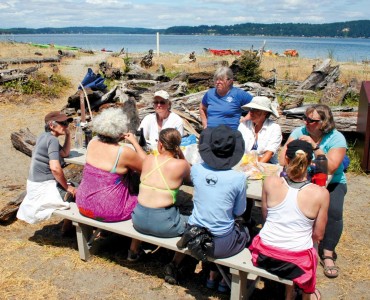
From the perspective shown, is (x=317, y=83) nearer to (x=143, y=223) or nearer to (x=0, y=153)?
(x=0, y=153)

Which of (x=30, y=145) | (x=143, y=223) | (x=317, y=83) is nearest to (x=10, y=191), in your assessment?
(x=30, y=145)

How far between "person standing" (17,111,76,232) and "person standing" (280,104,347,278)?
7.74 ft

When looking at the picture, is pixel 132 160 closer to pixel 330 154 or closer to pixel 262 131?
pixel 262 131

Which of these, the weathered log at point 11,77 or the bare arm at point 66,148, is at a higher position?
the bare arm at point 66,148

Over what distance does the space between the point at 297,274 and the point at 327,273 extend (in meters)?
1.14

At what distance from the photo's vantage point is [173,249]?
350 cm

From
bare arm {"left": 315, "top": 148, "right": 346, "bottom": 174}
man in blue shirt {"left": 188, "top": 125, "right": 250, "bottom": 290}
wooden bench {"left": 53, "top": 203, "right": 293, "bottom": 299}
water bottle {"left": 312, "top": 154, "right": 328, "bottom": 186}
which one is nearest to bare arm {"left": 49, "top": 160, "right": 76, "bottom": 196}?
wooden bench {"left": 53, "top": 203, "right": 293, "bottom": 299}

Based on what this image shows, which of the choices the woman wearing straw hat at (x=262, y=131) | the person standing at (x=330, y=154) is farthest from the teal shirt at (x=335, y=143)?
the woman wearing straw hat at (x=262, y=131)

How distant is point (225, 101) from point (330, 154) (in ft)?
6.36

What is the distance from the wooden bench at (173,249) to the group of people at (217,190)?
0.06 m

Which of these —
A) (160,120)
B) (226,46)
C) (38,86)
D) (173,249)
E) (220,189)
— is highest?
(220,189)

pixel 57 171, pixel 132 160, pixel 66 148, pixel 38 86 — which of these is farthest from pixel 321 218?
pixel 38 86

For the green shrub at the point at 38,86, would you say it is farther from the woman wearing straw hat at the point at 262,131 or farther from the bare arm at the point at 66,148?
the woman wearing straw hat at the point at 262,131

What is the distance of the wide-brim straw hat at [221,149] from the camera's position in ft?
10.6
